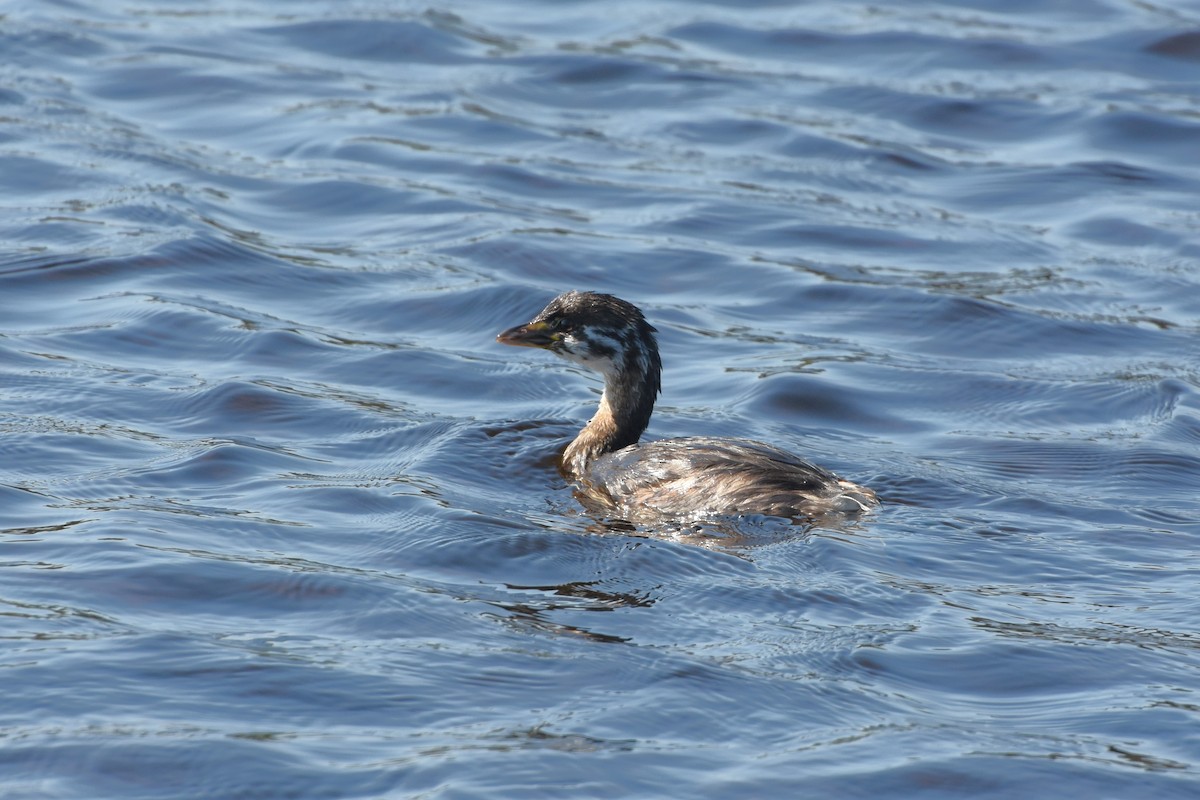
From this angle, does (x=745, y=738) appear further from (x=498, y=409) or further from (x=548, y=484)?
(x=498, y=409)

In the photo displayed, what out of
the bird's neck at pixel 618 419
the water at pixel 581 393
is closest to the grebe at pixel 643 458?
the bird's neck at pixel 618 419

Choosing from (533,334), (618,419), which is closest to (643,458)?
(618,419)

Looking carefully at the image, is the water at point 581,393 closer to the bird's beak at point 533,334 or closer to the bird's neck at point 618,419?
the bird's neck at point 618,419

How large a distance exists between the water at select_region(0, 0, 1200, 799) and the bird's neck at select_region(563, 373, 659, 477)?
222 millimetres

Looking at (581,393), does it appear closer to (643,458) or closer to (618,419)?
(618,419)

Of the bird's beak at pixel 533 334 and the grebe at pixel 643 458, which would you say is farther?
the bird's beak at pixel 533 334

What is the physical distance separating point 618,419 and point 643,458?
58cm

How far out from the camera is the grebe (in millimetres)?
8672

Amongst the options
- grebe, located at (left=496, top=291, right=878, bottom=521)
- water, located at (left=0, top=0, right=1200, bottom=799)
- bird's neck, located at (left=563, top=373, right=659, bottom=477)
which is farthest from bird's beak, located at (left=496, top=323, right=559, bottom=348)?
water, located at (left=0, top=0, right=1200, bottom=799)

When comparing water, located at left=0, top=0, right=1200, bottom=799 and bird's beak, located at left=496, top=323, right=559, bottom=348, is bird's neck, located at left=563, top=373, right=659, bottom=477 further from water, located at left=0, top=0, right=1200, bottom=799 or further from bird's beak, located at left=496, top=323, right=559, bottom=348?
bird's beak, located at left=496, top=323, right=559, bottom=348

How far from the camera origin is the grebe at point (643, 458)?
8672 mm

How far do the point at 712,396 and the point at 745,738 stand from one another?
15.2ft

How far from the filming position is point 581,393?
11125mm

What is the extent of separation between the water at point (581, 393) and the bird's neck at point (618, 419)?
0.22 m
